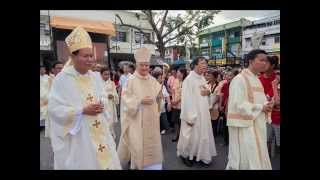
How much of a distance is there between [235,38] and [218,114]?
1.47m

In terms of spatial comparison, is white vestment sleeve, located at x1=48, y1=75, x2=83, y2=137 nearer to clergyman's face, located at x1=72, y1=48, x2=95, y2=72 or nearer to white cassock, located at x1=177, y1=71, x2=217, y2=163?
clergyman's face, located at x1=72, y1=48, x2=95, y2=72

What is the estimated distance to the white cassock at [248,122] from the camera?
416 centimetres

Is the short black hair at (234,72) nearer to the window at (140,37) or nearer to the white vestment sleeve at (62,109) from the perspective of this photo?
the window at (140,37)

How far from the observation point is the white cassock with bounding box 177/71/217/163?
5.54m

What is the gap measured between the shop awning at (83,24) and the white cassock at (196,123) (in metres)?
1.69

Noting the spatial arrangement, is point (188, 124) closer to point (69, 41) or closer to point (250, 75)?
point (250, 75)

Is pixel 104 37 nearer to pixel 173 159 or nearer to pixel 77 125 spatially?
pixel 173 159

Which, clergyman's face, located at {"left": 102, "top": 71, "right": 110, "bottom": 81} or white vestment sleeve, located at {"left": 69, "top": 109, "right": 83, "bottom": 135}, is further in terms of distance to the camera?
clergyman's face, located at {"left": 102, "top": 71, "right": 110, "bottom": 81}

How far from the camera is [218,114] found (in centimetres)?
655

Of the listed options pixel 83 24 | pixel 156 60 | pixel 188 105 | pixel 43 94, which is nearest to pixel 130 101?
pixel 188 105

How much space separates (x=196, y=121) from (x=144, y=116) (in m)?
1.00

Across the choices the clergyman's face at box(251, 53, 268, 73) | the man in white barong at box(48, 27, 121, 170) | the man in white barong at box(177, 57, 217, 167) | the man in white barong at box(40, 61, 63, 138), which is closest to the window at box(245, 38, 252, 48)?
the man in white barong at box(177, 57, 217, 167)
